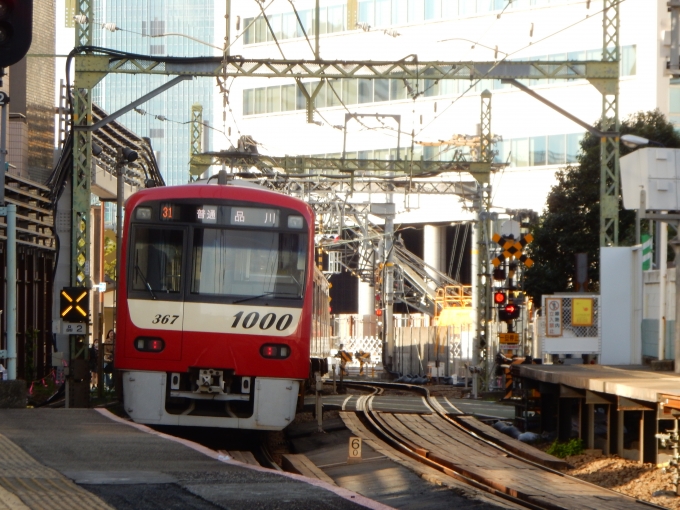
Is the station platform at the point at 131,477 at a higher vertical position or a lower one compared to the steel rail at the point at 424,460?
higher

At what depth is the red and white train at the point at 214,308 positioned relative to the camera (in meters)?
14.1

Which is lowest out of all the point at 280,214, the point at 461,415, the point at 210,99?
the point at 461,415

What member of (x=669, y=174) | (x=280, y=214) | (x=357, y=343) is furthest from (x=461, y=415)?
(x=357, y=343)

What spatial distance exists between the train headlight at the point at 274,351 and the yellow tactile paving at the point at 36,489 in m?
5.53

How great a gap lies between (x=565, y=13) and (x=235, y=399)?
3566 cm

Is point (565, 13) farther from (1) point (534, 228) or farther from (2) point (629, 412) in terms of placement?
(2) point (629, 412)

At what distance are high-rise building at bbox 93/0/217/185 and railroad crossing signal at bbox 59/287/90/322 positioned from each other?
118846 mm

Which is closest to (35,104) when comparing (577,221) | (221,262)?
(577,221)

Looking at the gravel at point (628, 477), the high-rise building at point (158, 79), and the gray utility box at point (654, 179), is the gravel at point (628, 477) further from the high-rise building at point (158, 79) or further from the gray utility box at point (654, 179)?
the high-rise building at point (158, 79)

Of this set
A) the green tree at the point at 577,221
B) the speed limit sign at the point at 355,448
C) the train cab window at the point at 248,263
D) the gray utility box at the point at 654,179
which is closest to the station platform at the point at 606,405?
the gray utility box at the point at 654,179

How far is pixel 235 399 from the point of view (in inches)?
558

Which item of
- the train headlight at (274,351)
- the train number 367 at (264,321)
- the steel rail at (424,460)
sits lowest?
the steel rail at (424,460)

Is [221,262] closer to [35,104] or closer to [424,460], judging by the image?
[424,460]

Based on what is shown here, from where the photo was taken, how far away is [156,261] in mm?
14414
